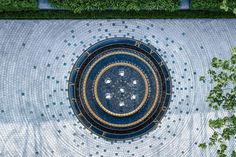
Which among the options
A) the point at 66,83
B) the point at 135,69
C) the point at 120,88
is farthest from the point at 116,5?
the point at 66,83

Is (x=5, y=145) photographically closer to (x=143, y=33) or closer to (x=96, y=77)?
(x=96, y=77)

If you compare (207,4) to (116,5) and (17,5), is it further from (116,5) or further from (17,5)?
(17,5)

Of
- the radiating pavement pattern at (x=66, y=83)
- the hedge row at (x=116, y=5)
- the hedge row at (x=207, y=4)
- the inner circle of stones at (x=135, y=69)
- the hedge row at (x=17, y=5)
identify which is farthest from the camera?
the inner circle of stones at (x=135, y=69)

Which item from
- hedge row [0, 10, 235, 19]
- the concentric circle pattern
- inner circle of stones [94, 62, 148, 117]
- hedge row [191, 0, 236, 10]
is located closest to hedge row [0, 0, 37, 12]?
hedge row [0, 10, 235, 19]

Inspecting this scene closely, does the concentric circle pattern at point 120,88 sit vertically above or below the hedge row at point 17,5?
below

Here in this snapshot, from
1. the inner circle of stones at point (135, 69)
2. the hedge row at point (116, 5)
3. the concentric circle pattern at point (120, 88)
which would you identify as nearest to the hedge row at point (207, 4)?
the hedge row at point (116, 5)

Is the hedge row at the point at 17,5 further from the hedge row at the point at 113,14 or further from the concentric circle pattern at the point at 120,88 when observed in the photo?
the concentric circle pattern at the point at 120,88
